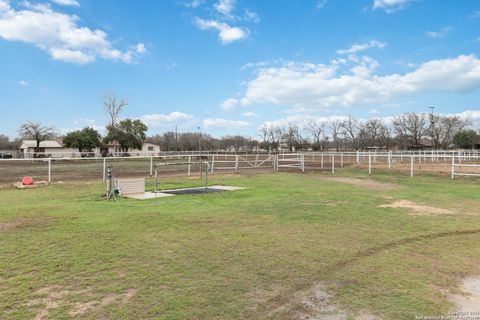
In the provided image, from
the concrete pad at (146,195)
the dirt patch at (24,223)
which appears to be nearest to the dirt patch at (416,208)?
the concrete pad at (146,195)

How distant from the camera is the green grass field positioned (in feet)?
11.6

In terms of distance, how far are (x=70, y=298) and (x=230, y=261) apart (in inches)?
75.3

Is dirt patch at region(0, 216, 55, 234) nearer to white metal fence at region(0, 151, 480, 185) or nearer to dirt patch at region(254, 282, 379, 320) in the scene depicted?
dirt patch at region(254, 282, 379, 320)

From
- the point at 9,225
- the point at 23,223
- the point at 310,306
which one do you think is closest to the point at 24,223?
the point at 23,223

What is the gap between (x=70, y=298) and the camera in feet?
12.1

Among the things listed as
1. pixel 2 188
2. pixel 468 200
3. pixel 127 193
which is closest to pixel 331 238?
pixel 468 200

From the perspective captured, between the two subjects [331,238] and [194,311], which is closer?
[194,311]

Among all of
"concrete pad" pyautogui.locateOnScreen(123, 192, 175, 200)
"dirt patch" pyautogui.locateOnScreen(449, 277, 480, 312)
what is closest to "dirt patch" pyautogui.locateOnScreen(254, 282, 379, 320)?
"dirt patch" pyautogui.locateOnScreen(449, 277, 480, 312)

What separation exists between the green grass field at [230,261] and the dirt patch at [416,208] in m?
0.21

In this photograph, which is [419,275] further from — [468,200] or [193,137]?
[193,137]

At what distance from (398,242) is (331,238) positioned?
985 millimetres

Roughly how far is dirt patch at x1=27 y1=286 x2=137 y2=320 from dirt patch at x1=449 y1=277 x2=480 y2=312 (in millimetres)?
3062

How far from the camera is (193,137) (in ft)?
359

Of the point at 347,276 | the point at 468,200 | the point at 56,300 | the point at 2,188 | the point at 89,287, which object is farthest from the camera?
the point at 2,188
